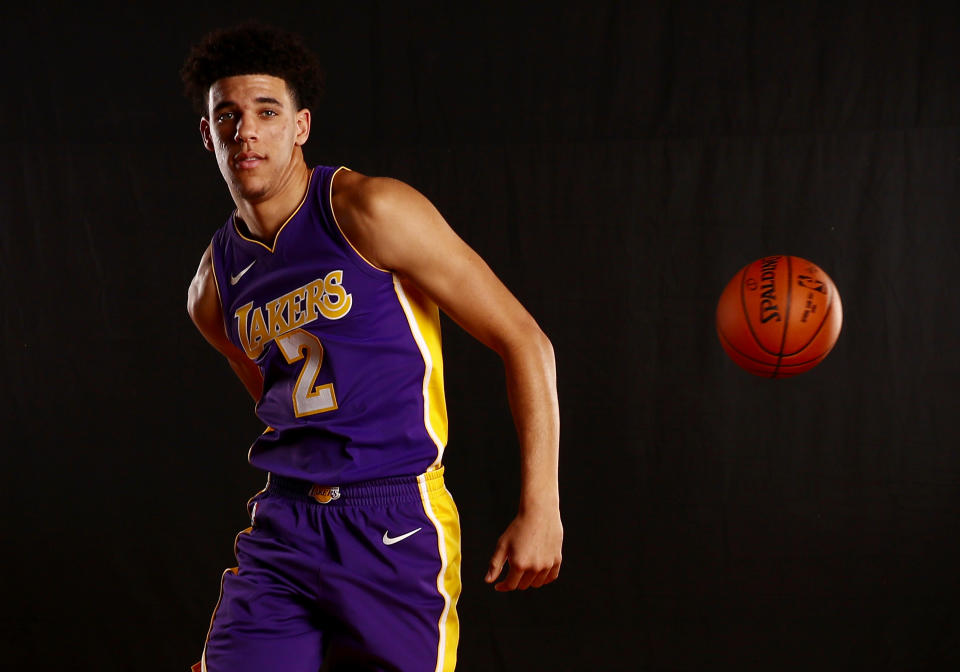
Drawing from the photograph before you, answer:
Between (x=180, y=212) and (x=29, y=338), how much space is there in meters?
0.77

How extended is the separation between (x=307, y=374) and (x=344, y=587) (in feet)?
1.36

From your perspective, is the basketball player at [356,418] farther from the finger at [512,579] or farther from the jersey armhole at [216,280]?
the jersey armhole at [216,280]

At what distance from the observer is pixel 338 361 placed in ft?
6.13

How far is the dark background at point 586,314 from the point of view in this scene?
345 cm

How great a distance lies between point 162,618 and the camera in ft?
12.1

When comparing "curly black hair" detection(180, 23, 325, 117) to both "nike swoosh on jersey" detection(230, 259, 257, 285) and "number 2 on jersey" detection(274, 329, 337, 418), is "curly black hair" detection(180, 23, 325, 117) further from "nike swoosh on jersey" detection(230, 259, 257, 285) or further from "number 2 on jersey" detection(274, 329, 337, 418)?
"number 2 on jersey" detection(274, 329, 337, 418)

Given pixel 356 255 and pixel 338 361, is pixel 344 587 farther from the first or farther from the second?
pixel 356 255

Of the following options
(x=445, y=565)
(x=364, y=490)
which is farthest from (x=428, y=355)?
(x=445, y=565)

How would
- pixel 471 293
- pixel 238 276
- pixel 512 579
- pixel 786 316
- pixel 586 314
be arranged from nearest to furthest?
1. pixel 512 579
2. pixel 471 293
3. pixel 238 276
4. pixel 786 316
5. pixel 586 314

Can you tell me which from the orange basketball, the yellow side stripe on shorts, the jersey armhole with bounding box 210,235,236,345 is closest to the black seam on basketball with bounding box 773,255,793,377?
the orange basketball

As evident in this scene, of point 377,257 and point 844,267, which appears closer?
point 377,257

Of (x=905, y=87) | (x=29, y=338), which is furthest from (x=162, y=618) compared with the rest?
(x=905, y=87)

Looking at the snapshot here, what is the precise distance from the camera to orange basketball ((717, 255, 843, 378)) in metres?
2.81

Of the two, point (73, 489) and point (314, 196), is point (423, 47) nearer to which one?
point (314, 196)
